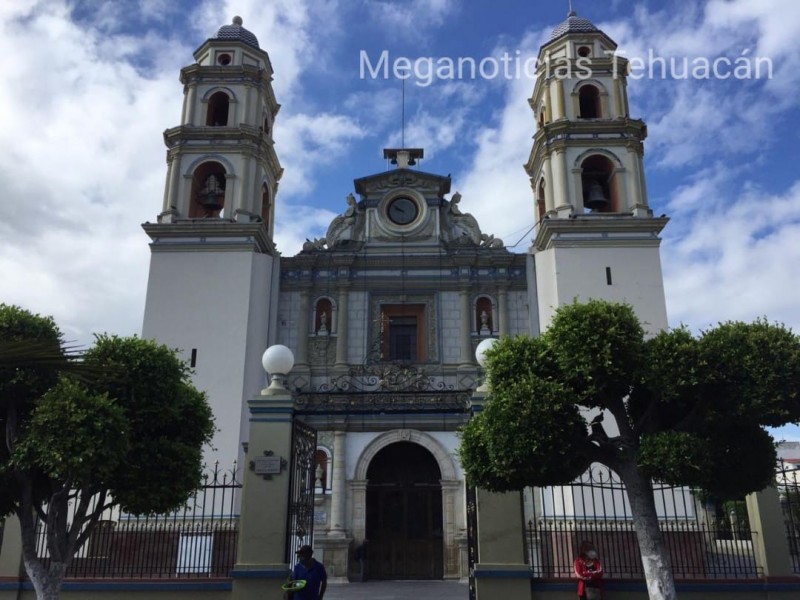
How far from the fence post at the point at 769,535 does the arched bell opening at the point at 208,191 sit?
46.9 ft

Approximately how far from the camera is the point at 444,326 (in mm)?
18188

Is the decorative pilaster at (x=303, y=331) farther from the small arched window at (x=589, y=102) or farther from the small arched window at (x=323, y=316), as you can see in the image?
the small arched window at (x=589, y=102)

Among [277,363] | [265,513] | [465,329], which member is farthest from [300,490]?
[465,329]

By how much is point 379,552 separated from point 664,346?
10.5 metres

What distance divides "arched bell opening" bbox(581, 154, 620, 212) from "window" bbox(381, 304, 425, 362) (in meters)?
5.20

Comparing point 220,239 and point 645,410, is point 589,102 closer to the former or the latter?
point 220,239

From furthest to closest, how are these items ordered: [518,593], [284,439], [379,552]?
1. [379,552]
2. [284,439]
3. [518,593]

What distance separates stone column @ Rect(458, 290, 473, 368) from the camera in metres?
17.6

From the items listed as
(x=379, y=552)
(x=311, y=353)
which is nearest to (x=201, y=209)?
(x=311, y=353)

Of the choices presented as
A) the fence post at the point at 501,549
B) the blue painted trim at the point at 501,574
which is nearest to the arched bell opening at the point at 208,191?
the fence post at the point at 501,549

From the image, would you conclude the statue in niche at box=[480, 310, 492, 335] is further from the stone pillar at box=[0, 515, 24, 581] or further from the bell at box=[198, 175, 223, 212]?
the stone pillar at box=[0, 515, 24, 581]

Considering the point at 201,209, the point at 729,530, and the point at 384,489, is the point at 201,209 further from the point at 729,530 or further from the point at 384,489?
the point at 729,530

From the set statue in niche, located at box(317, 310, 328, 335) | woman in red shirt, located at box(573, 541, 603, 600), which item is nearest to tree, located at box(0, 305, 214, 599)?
woman in red shirt, located at box(573, 541, 603, 600)

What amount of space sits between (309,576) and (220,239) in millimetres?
11886
